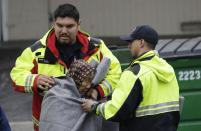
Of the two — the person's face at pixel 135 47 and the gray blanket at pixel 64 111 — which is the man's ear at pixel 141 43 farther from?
the gray blanket at pixel 64 111

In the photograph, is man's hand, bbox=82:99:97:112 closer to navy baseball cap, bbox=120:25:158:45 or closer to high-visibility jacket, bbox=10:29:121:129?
high-visibility jacket, bbox=10:29:121:129

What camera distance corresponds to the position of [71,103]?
4562 millimetres

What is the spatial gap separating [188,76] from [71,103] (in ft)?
7.05

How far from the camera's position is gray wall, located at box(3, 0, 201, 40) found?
1234cm

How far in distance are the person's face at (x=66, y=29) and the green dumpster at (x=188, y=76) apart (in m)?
1.76

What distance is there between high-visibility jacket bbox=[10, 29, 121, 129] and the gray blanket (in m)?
0.18

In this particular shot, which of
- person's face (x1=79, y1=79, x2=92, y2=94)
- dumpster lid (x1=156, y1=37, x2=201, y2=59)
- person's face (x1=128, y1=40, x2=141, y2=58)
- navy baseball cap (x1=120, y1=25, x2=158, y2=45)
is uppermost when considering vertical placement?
navy baseball cap (x1=120, y1=25, x2=158, y2=45)

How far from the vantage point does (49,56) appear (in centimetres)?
480

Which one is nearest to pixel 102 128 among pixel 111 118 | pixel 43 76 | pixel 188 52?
pixel 111 118

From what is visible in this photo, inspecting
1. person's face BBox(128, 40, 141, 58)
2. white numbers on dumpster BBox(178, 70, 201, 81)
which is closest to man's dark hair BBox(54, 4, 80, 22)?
person's face BBox(128, 40, 141, 58)

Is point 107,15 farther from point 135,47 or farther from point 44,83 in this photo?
point 44,83

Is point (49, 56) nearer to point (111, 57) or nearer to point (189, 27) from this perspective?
point (111, 57)

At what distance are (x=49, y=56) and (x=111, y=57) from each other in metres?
0.45

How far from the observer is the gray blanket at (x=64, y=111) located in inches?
178
